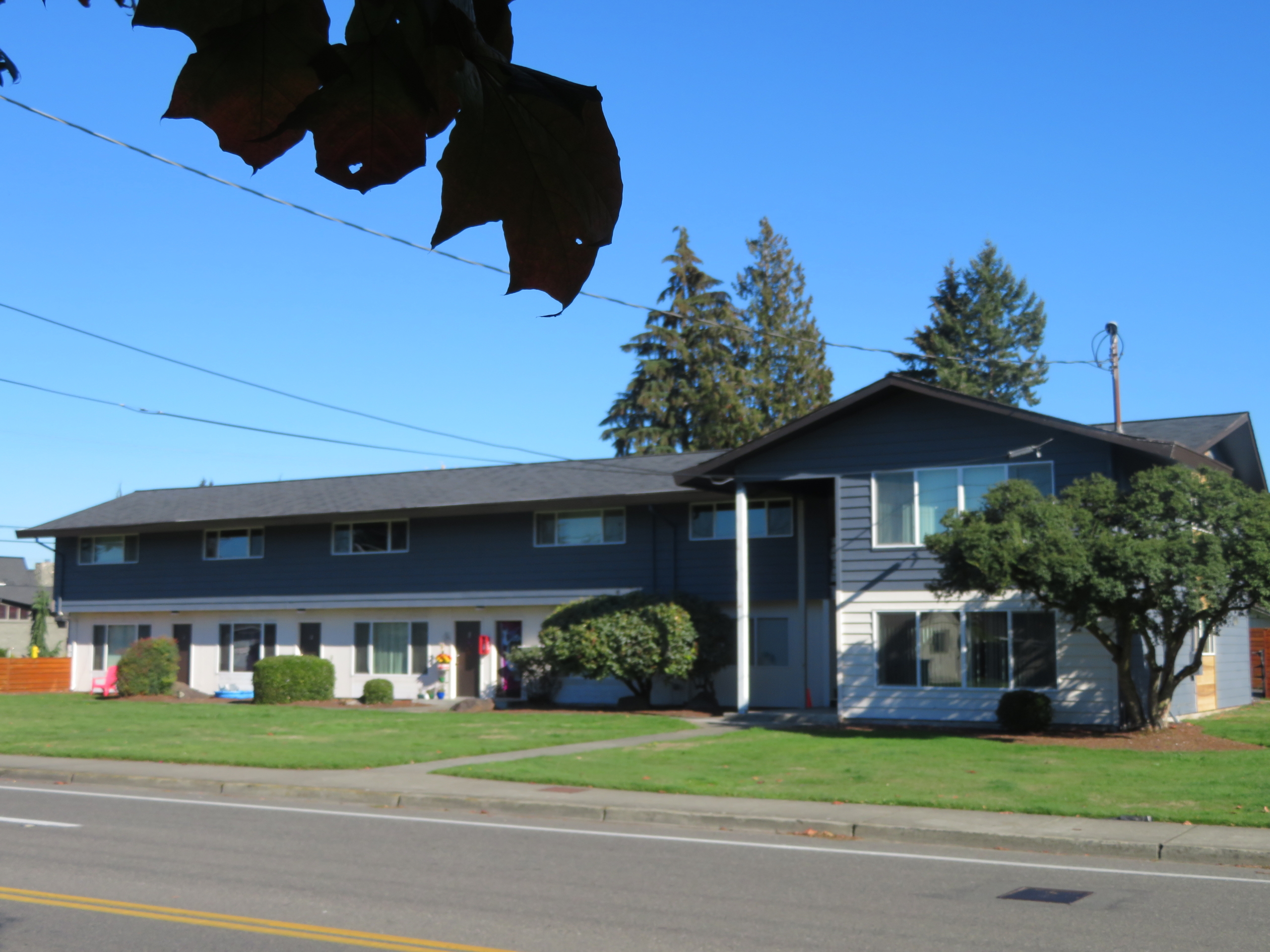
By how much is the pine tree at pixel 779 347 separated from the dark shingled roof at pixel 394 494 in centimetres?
1994

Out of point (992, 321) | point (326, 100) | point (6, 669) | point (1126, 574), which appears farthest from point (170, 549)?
point (992, 321)

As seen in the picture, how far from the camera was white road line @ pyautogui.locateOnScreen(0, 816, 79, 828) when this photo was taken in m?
12.6

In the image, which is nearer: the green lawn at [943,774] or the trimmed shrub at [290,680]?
the green lawn at [943,774]

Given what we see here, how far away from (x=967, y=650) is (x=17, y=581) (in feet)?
222

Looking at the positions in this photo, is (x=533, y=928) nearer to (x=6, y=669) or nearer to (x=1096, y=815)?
(x=1096, y=815)

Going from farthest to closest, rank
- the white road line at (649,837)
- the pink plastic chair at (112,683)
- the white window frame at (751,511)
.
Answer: the pink plastic chair at (112,683) → the white window frame at (751,511) → the white road line at (649,837)

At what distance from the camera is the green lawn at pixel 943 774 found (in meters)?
13.4

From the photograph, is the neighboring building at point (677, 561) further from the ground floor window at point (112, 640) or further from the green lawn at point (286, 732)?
the green lawn at point (286, 732)

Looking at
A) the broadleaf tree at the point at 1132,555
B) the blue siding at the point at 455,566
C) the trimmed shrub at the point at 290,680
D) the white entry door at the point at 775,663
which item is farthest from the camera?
the trimmed shrub at the point at 290,680

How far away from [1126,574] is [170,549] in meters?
30.0

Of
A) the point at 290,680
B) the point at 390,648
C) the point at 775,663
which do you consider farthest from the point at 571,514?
the point at 290,680

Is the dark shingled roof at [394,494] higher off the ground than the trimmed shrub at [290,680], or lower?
higher

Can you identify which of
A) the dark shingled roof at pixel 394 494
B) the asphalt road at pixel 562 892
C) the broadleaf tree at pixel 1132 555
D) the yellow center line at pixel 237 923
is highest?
the dark shingled roof at pixel 394 494

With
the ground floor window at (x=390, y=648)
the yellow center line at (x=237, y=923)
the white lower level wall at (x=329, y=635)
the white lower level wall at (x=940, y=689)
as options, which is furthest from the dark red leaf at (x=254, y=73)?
the ground floor window at (x=390, y=648)
